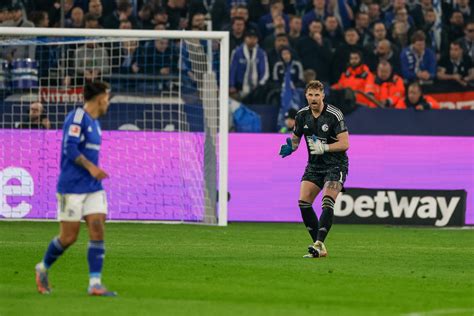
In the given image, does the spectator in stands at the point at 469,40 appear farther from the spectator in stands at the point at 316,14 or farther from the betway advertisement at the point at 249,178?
the betway advertisement at the point at 249,178

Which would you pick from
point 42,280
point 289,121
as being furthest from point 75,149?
point 289,121

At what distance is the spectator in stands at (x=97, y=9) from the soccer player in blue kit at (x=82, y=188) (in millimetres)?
13781

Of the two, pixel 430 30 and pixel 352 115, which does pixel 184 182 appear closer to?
pixel 352 115

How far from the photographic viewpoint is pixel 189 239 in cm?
1784

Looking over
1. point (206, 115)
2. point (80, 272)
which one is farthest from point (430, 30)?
point (80, 272)

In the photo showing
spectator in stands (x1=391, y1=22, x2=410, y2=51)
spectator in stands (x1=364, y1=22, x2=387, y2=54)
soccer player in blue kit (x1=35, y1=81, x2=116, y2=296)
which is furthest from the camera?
spectator in stands (x1=391, y1=22, x2=410, y2=51)

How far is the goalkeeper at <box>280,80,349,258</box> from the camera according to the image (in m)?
15.4

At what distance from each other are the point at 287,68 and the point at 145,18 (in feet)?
10.4

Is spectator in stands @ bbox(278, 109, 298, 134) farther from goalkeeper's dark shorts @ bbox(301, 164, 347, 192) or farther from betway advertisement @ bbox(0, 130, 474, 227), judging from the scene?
goalkeeper's dark shorts @ bbox(301, 164, 347, 192)

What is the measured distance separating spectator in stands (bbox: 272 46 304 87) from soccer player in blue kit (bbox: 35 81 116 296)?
1290 cm

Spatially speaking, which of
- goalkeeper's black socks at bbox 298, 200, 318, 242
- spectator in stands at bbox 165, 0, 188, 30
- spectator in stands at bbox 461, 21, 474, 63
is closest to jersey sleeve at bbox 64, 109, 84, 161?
goalkeeper's black socks at bbox 298, 200, 318, 242

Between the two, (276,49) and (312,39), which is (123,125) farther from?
(312,39)

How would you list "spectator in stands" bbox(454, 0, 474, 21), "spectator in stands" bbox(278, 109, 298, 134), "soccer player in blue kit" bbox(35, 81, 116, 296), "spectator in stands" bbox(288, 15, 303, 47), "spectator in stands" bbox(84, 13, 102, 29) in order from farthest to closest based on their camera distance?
"spectator in stands" bbox(454, 0, 474, 21) → "spectator in stands" bbox(288, 15, 303, 47) → "spectator in stands" bbox(84, 13, 102, 29) → "spectator in stands" bbox(278, 109, 298, 134) → "soccer player in blue kit" bbox(35, 81, 116, 296)

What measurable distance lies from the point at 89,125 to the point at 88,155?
0.26m
